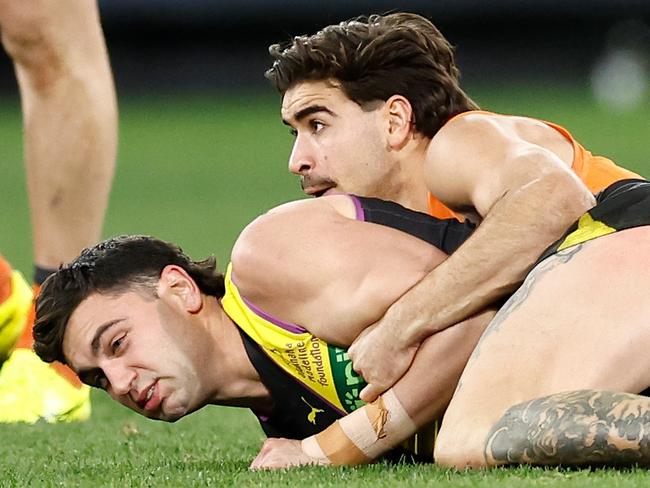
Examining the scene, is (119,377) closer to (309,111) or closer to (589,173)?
(309,111)

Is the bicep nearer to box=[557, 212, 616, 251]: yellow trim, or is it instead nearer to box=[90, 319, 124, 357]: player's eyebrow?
box=[557, 212, 616, 251]: yellow trim

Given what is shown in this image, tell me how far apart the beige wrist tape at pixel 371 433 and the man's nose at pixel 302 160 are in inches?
33.1

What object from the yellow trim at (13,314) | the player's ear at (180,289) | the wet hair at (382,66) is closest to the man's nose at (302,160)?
the wet hair at (382,66)

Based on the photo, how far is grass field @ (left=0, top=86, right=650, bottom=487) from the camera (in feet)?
10.8

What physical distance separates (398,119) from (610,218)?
0.82 metres

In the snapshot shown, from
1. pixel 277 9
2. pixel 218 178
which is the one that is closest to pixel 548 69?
pixel 277 9

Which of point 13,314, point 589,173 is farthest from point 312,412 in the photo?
point 13,314

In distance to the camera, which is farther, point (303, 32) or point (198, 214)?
point (303, 32)

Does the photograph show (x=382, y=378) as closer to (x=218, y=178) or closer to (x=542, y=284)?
(x=542, y=284)

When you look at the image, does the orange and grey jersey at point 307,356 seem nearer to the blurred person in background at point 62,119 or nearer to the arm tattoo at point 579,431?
the arm tattoo at point 579,431

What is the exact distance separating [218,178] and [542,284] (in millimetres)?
8252

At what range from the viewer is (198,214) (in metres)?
9.77

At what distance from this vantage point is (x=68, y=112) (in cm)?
502

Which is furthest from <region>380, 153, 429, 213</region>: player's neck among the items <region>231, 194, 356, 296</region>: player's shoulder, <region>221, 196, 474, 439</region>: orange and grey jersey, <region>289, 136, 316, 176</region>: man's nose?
<region>231, 194, 356, 296</region>: player's shoulder
